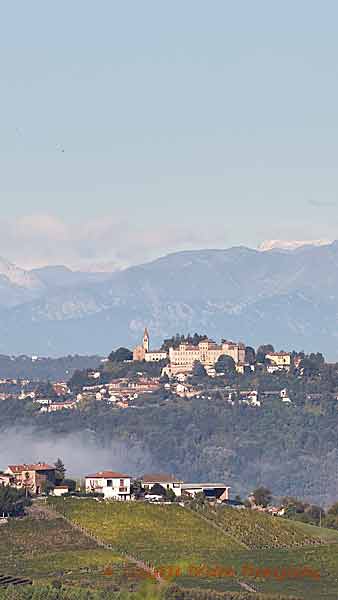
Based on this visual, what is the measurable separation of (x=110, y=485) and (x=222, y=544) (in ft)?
92.0

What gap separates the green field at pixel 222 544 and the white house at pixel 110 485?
11.4 m

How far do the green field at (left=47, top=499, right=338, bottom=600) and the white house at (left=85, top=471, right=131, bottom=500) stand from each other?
1142 cm

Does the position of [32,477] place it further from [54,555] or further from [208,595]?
[208,595]

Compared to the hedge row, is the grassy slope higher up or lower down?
higher up

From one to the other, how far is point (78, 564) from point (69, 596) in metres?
16.4

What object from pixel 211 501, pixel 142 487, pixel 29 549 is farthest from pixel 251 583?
pixel 142 487

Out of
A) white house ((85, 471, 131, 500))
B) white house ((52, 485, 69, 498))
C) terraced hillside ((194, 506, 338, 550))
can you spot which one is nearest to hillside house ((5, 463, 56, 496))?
white house ((52, 485, 69, 498))

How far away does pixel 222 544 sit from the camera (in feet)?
437

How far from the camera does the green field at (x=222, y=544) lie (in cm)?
11638

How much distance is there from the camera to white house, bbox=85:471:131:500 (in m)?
156

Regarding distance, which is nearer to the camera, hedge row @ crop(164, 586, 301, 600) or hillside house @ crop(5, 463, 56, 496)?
hedge row @ crop(164, 586, 301, 600)

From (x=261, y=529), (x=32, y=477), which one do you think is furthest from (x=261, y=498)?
(x=261, y=529)

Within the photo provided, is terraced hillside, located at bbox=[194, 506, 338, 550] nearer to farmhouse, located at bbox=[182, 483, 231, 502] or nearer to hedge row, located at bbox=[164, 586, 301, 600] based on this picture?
farmhouse, located at bbox=[182, 483, 231, 502]

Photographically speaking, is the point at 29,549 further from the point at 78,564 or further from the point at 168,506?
the point at 168,506
